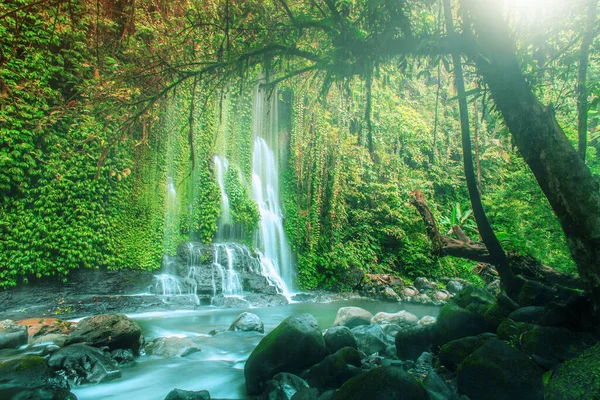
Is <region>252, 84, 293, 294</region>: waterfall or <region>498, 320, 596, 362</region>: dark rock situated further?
<region>252, 84, 293, 294</region>: waterfall

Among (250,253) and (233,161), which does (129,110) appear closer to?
(250,253)

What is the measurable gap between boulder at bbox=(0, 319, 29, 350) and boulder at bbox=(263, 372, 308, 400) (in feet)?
15.1

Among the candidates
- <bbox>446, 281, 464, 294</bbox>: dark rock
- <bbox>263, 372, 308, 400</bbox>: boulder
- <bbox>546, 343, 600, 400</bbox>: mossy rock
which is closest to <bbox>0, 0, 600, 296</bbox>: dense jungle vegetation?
<bbox>546, 343, 600, 400</bbox>: mossy rock

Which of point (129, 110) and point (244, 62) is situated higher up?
point (244, 62)

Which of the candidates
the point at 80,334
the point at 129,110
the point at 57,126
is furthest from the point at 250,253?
the point at 129,110

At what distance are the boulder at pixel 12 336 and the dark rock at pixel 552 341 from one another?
7.32 meters

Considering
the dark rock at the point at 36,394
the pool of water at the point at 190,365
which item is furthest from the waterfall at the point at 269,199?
the dark rock at the point at 36,394

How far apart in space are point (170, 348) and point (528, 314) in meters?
5.28

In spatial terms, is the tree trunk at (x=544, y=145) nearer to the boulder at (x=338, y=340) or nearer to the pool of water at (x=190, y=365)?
the boulder at (x=338, y=340)

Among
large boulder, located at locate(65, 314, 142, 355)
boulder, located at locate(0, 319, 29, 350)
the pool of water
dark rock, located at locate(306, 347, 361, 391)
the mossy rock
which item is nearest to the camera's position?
the mossy rock

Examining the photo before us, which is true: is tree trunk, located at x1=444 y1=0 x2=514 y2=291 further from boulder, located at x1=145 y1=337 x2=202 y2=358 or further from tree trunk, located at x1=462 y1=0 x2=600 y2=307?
boulder, located at x1=145 y1=337 x2=202 y2=358

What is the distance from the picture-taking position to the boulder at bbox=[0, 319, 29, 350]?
5.80 metres

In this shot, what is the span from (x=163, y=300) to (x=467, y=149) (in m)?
9.09

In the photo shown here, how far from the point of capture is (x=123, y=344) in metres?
5.65
